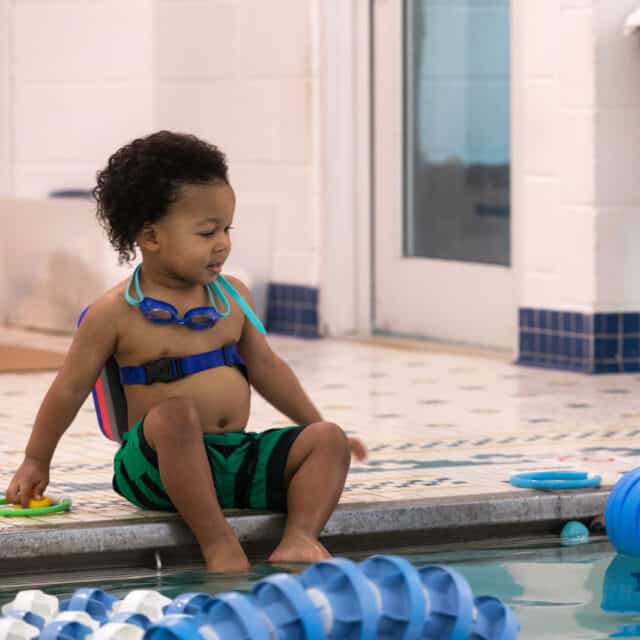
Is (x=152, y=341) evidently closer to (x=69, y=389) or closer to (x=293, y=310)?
(x=69, y=389)

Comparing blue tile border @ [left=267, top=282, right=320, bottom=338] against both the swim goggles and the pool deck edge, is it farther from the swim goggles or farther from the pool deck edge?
the swim goggles

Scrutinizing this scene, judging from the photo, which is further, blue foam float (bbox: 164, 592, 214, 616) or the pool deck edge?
the pool deck edge

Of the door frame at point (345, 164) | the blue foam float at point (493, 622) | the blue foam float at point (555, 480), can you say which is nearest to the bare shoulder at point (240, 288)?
the blue foam float at point (555, 480)

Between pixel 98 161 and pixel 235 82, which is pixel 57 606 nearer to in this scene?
pixel 235 82

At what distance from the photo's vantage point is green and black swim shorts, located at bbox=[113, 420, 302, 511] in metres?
3.88

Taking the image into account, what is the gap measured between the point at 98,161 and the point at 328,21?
5.97ft

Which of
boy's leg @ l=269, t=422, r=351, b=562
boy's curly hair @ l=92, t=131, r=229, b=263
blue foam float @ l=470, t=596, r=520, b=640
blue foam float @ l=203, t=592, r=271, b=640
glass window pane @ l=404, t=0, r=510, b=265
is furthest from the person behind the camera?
glass window pane @ l=404, t=0, r=510, b=265

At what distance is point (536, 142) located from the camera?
23.5 ft

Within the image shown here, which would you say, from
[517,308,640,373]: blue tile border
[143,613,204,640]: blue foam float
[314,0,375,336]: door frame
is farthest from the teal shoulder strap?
[314,0,375,336]: door frame

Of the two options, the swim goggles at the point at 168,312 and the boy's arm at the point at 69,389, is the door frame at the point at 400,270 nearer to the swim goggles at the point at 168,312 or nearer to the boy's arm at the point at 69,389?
the swim goggles at the point at 168,312

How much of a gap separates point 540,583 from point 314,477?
54 centimetres

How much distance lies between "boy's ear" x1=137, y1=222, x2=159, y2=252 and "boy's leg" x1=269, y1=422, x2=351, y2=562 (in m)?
0.51

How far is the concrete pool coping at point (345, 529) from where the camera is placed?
3.72 metres

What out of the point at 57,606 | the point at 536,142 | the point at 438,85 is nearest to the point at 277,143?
the point at 438,85
